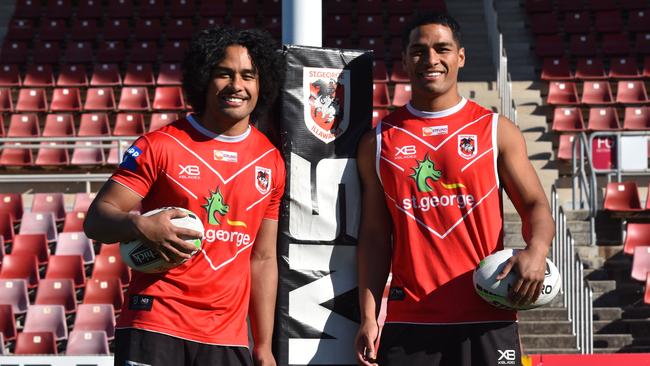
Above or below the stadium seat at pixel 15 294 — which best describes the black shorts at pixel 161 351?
above

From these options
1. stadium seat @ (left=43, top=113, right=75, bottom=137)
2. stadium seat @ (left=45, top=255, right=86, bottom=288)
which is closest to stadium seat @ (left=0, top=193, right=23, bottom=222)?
stadium seat @ (left=45, top=255, right=86, bottom=288)

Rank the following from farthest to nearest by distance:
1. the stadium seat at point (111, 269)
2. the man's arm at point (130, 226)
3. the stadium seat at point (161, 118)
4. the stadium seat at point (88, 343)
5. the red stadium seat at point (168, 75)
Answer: the red stadium seat at point (168, 75), the stadium seat at point (161, 118), the stadium seat at point (111, 269), the stadium seat at point (88, 343), the man's arm at point (130, 226)

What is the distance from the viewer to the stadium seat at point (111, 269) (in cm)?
1002

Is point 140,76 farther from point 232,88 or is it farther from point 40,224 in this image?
point 232,88

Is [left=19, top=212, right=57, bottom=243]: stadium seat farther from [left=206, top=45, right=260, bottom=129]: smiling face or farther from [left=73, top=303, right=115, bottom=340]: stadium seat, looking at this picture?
[left=206, top=45, right=260, bottom=129]: smiling face

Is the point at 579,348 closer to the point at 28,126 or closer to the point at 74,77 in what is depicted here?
the point at 28,126

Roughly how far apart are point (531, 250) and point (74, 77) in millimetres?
13533

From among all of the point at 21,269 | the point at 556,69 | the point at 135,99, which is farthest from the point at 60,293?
the point at 556,69

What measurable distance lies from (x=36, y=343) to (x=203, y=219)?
5837 millimetres

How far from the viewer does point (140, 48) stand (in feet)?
56.8

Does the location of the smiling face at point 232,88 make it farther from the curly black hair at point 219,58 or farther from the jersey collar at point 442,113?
the jersey collar at point 442,113

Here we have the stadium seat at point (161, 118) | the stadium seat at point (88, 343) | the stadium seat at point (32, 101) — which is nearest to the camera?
the stadium seat at point (88, 343)

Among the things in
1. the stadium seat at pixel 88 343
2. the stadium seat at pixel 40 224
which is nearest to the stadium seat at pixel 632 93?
the stadium seat at pixel 40 224

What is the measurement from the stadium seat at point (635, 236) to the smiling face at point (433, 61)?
19.7 feet
